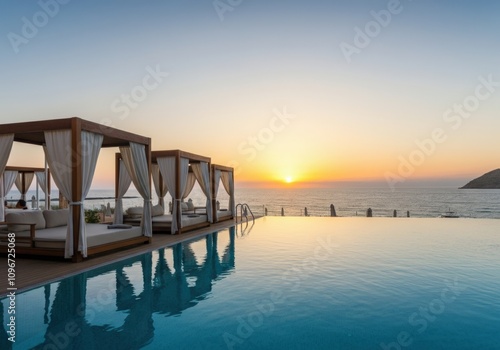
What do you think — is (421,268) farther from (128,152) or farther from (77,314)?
(128,152)

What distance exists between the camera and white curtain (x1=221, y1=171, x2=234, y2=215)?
15977mm

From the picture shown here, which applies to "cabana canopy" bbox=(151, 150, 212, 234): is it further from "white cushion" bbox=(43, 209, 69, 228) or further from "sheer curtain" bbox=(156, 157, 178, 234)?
"white cushion" bbox=(43, 209, 69, 228)

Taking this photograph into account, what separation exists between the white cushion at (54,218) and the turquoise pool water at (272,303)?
2.48 m

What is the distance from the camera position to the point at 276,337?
3.51 metres

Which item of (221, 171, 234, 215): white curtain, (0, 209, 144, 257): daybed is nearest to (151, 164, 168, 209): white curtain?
(221, 171, 234, 215): white curtain

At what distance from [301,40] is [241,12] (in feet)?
7.33

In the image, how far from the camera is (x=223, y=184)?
16.0 meters

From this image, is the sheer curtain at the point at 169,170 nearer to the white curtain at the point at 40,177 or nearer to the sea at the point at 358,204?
the sea at the point at 358,204

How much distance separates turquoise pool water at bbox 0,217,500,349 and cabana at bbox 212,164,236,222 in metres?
5.92

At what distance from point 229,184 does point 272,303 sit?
39.0 ft

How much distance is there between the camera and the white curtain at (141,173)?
8.86 meters

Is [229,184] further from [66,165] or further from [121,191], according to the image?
[66,165]

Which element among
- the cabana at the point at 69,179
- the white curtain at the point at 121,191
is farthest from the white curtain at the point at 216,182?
the cabana at the point at 69,179

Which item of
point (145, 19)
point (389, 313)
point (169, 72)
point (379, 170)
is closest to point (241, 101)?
point (169, 72)
